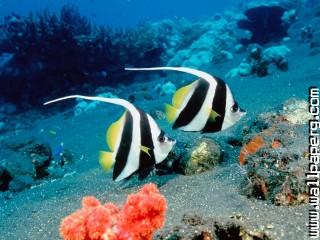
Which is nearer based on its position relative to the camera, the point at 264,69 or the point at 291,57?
the point at 264,69

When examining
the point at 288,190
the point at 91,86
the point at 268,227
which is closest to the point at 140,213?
the point at 268,227

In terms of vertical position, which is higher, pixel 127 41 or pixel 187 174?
pixel 127 41

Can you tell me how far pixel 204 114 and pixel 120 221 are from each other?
99 centimetres

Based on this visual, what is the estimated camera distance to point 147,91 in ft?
38.9

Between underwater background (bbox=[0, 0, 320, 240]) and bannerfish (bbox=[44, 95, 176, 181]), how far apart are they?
1.00 ft

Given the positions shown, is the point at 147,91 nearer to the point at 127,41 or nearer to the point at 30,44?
the point at 127,41

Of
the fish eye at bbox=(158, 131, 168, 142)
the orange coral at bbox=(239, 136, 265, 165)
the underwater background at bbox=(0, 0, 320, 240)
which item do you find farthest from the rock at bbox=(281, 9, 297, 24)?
the fish eye at bbox=(158, 131, 168, 142)

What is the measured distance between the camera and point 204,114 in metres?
2.51

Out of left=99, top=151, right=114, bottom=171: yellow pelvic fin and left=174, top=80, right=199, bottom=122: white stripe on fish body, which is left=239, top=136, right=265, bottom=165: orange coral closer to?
left=174, top=80, right=199, bottom=122: white stripe on fish body

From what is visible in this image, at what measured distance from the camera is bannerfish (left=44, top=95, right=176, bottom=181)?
2439 mm

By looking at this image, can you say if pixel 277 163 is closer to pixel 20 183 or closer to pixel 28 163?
pixel 20 183

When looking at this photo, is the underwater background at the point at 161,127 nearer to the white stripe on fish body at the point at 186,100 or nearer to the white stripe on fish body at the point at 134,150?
the white stripe on fish body at the point at 134,150

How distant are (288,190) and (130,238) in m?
1.40

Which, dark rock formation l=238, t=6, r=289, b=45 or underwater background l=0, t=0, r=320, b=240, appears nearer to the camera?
underwater background l=0, t=0, r=320, b=240
